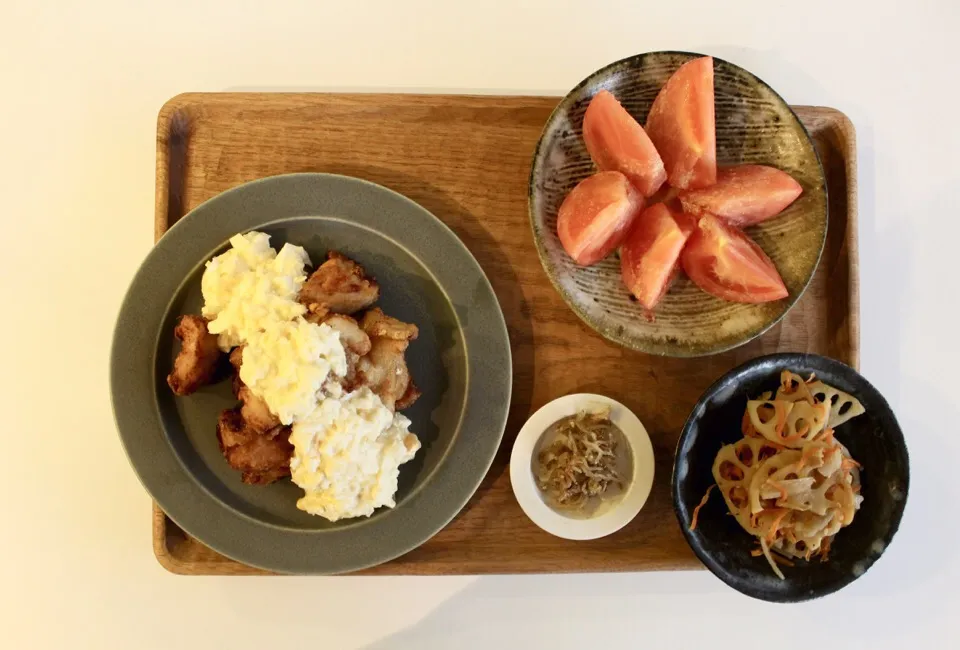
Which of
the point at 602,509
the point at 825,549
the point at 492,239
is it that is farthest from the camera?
the point at 492,239

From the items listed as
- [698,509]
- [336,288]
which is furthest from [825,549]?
[336,288]

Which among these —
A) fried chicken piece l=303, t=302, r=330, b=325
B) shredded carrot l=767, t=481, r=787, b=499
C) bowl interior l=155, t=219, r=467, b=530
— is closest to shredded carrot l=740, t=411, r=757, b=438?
shredded carrot l=767, t=481, r=787, b=499

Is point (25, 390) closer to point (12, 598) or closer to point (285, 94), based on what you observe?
point (12, 598)

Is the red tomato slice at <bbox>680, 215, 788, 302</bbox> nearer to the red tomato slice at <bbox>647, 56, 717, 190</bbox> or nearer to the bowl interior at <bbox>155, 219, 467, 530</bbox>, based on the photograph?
the red tomato slice at <bbox>647, 56, 717, 190</bbox>

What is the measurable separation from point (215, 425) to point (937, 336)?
2.34 metres

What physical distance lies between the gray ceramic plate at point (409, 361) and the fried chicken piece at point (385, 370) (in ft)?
0.43

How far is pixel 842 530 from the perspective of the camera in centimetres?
187

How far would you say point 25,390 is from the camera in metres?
2.11

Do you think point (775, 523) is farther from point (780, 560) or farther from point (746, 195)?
point (746, 195)

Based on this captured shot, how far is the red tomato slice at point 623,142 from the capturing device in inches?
72.8

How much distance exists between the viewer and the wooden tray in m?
2.02

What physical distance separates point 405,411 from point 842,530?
128 centimetres

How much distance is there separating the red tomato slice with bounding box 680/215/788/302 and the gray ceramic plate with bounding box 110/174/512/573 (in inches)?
23.4

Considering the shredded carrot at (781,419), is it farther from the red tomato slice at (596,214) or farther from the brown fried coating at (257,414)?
the brown fried coating at (257,414)
